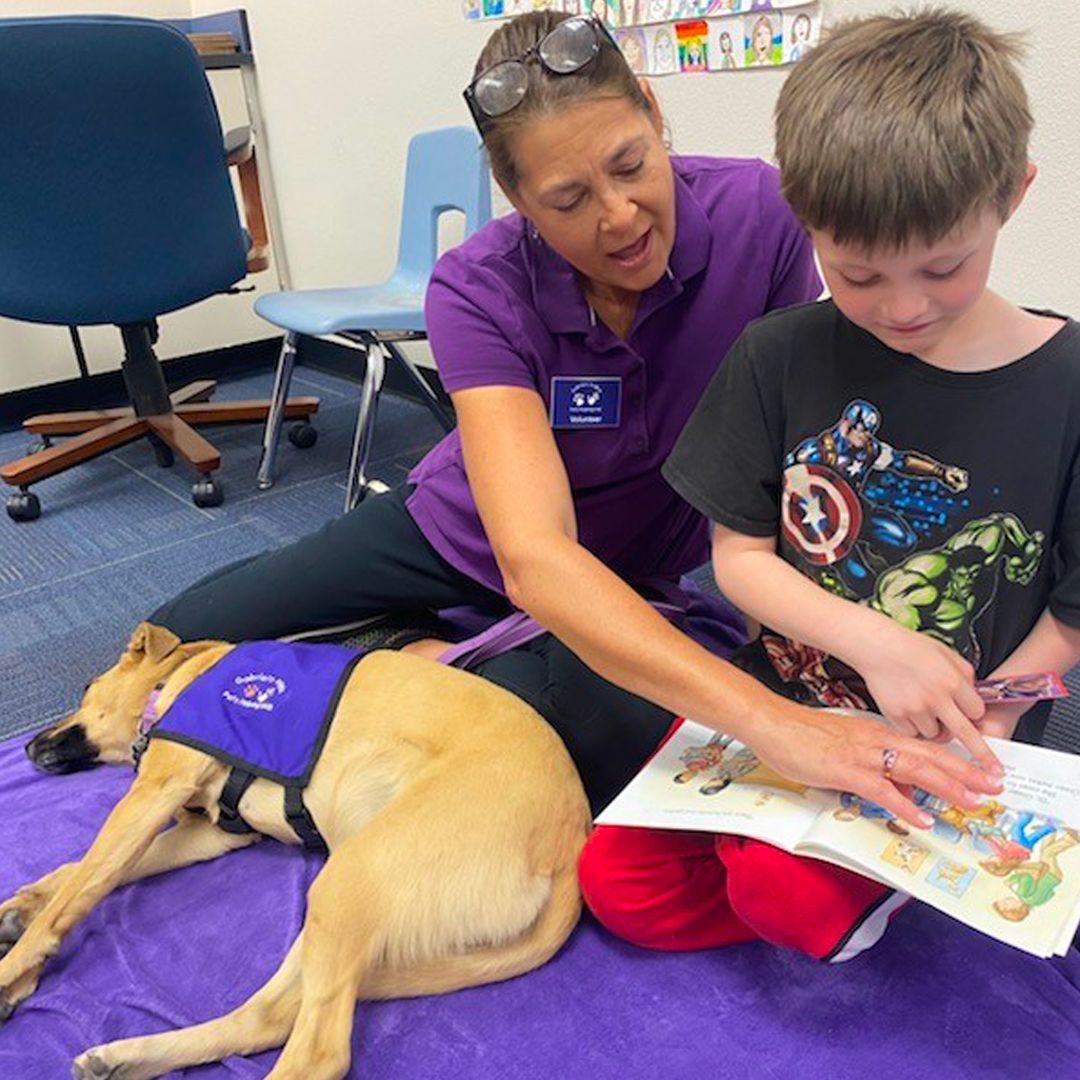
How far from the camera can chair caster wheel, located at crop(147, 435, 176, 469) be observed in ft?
9.97

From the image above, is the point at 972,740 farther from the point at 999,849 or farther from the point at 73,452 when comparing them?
the point at 73,452

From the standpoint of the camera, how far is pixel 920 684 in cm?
95

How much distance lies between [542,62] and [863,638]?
692 millimetres

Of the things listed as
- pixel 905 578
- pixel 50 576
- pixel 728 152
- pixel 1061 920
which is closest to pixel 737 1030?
pixel 1061 920

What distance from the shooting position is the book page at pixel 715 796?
98 cm

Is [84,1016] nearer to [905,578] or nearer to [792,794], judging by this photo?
[792,794]

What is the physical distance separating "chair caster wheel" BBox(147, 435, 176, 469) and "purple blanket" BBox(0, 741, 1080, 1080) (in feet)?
6.34

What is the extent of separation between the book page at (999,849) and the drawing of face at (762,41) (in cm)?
158

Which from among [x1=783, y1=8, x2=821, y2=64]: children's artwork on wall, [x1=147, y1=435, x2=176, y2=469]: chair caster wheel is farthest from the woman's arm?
[x1=147, y1=435, x2=176, y2=469]: chair caster wheel

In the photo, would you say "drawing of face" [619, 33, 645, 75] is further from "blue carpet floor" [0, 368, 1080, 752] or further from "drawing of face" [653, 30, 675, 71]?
"blue carpet floor" [0, 368, 1080, 752]

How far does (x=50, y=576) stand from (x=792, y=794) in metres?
1.98

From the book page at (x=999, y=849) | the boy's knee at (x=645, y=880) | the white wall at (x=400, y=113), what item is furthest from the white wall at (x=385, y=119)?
the boy's knee at (x=645, y=880)

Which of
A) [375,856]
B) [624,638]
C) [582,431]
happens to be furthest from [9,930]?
[582,431]

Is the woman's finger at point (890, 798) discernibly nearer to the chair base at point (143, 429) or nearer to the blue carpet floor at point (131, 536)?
the blue carpet floor at point (131, 536)
